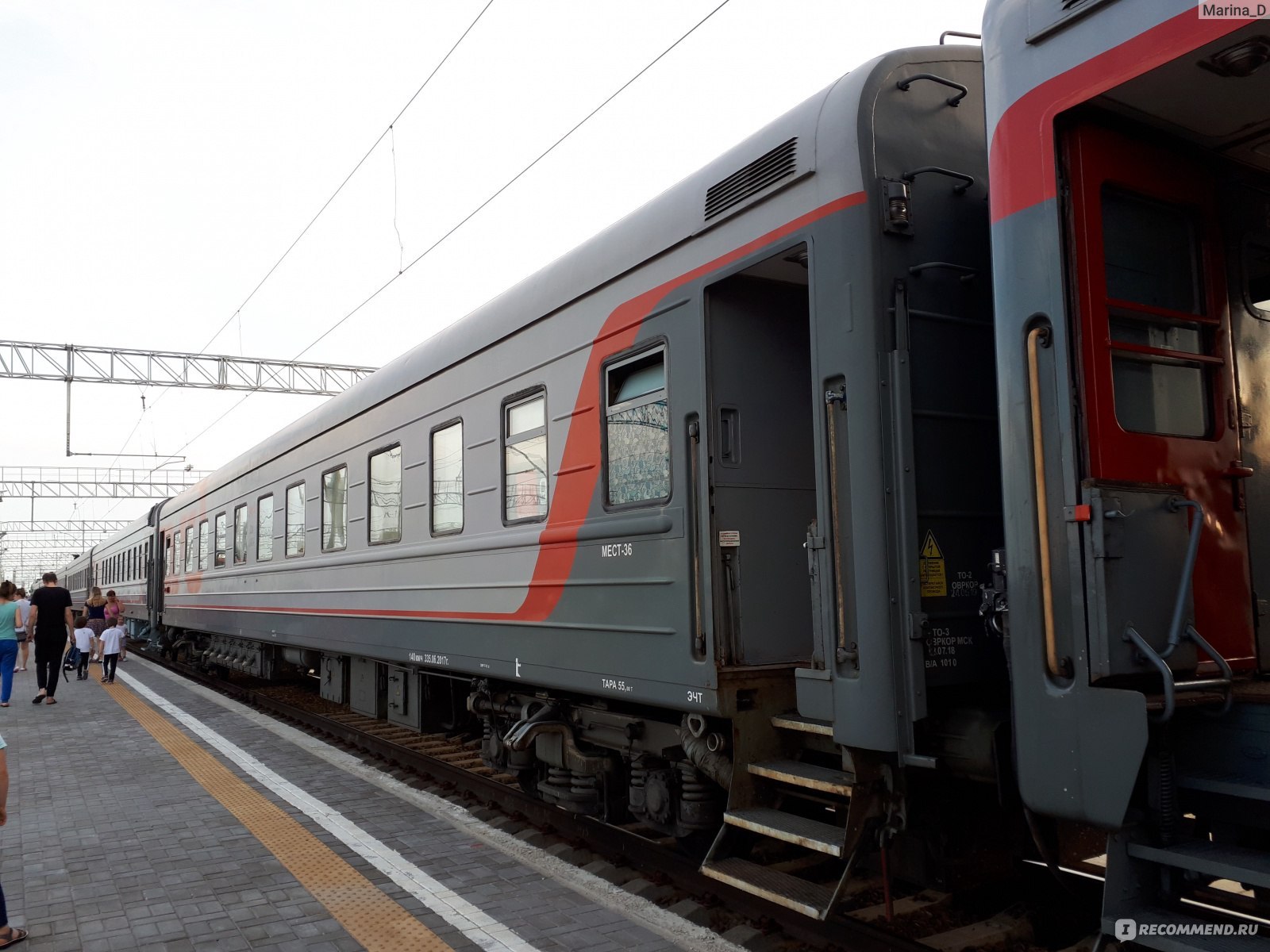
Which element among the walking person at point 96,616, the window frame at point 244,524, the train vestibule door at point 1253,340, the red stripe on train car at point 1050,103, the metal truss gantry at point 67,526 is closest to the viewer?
the red stripe on train car at point 1050,103

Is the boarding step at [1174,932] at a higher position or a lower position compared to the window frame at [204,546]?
lower

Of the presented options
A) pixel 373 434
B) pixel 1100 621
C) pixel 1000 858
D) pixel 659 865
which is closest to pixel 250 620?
pixel 373 434

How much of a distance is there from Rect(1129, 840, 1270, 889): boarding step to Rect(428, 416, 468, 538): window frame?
4.99 m

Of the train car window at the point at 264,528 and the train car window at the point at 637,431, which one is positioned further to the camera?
the train car window at the point at 264,528

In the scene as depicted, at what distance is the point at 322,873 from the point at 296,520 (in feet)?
22.2

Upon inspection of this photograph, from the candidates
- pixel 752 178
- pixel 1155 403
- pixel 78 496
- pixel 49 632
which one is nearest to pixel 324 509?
pixel 49 632

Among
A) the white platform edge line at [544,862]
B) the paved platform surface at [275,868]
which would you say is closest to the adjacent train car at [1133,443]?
the white platform edge line at [544,862]

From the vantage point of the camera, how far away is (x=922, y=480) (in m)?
4.04

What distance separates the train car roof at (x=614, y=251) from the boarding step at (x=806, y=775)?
253cm

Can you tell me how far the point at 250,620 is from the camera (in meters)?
13.2

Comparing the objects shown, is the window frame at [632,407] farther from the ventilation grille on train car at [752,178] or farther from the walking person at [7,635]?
the walking person at [7,635]

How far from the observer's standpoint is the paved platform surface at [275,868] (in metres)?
4.44

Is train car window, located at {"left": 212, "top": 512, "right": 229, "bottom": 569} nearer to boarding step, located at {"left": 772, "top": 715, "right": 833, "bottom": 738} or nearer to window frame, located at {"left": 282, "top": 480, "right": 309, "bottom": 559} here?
window frame, located at {"left": 282, "top": 480, "right": 309, "bottom": 559}

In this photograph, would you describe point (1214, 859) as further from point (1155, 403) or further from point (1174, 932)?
point (1155, 403)
